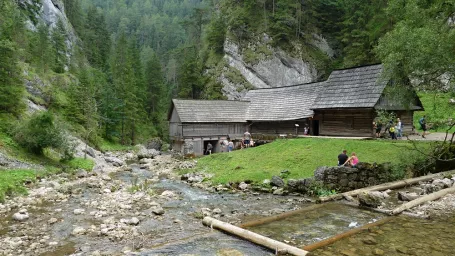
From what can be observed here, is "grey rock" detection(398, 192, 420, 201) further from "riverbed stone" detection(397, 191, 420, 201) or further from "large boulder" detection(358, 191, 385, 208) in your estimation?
"large boulder" detection(358, 191, 385, 208)

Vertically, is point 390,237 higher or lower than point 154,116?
lower

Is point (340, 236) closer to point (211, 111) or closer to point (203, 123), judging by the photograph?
point (203, 123)

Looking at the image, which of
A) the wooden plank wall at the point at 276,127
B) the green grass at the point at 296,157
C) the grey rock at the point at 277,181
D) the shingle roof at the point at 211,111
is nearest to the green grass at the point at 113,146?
the shingle roof at the point at 211,111

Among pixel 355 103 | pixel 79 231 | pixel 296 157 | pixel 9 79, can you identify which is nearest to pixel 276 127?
pixel 355 103

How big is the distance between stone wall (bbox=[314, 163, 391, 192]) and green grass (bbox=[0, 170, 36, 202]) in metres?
16.6

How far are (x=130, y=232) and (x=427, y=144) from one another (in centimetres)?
1853

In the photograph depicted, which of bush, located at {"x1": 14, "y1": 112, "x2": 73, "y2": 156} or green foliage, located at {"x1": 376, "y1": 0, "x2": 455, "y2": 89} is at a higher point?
green foliage, located at {"x1": 376, "y1": 0, "x2": 455, "y2": 89}

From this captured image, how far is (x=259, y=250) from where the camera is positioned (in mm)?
9336

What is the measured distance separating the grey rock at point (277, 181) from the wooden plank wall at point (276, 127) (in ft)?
57.1

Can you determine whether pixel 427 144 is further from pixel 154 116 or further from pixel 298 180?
pixel 154 116

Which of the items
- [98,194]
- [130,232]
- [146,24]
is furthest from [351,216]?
[146,24]

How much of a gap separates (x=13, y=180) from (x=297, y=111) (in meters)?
27.8

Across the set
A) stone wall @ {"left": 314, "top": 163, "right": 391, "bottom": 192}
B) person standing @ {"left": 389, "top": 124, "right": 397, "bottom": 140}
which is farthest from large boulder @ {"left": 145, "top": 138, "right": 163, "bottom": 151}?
stone wall @ {"left": 314, "top": 163, "right": 391, "bottom": 192}

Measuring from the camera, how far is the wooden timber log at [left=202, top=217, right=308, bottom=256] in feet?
28.8
